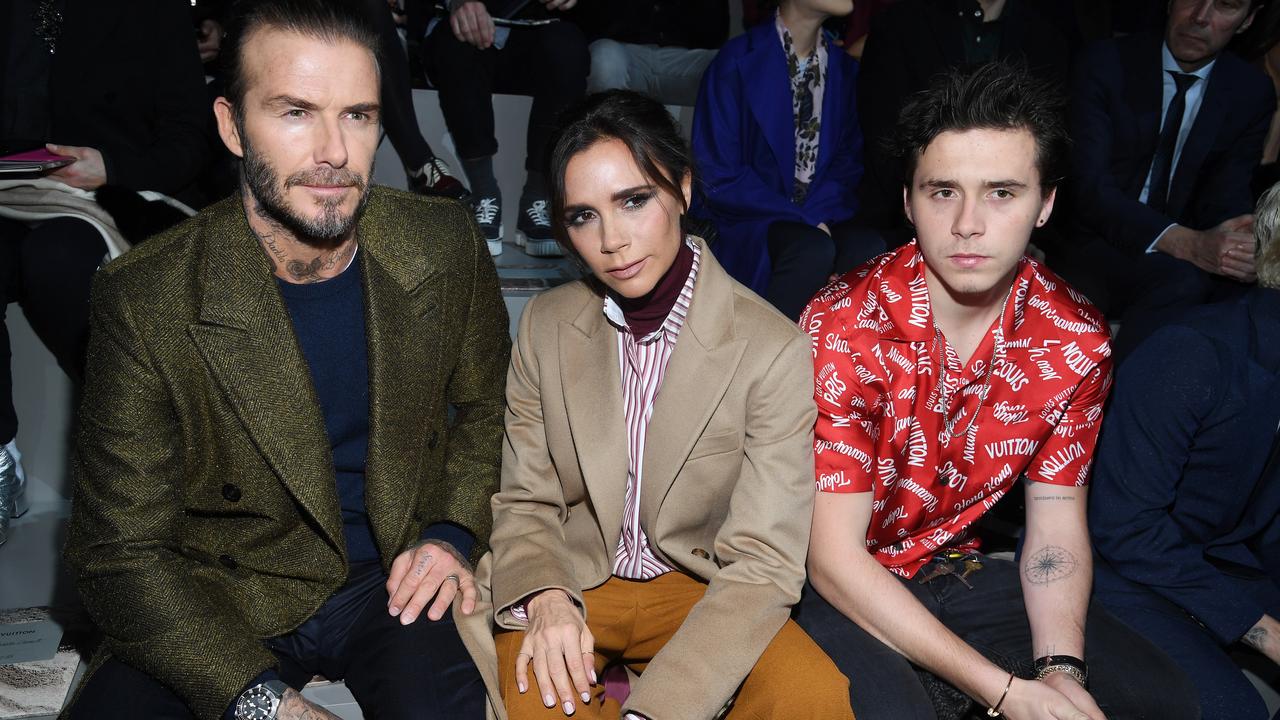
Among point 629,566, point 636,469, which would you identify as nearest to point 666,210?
point 636,469

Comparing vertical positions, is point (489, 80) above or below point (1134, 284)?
above

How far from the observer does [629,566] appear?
1.71 meters

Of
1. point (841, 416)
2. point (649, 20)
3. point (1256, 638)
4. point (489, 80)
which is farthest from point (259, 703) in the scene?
point (649, 20)

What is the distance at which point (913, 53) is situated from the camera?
10.0 feet

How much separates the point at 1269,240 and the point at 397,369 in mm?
1764

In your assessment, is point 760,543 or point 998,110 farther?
point 998,110

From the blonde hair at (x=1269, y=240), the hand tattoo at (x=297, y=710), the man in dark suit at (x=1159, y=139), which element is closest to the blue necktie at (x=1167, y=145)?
the man in dark suit at (x=1159, y=139)

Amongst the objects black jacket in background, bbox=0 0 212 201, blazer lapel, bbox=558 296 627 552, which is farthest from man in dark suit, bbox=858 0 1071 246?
black jacket in background, bbox=0 0 212 201

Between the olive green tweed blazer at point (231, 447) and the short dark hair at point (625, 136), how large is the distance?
0.95 ft

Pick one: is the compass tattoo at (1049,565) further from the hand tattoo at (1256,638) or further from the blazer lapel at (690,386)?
the blazer lapel at (690,386)

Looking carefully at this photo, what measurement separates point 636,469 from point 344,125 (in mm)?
766

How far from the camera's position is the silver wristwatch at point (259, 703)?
4.79 ft

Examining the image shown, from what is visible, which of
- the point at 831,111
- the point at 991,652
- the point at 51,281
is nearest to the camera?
the point at 991,652

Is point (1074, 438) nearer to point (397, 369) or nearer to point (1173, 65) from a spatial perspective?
point (397, 369)
